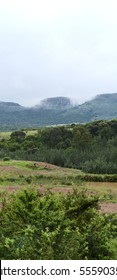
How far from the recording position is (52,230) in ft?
27.3

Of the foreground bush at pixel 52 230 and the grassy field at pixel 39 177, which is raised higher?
the foreground bush at pixel 52 230

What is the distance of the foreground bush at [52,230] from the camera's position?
22.4ft

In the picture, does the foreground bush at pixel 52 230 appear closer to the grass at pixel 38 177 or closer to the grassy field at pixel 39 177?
the grassy field at pixel 39 177

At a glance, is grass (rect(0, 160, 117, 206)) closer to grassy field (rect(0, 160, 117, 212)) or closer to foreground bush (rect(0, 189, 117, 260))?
grassy field (rect(0, 160, 117, 212))

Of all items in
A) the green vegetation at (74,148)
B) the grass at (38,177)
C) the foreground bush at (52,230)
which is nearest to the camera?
the foreground bush at (52,230)

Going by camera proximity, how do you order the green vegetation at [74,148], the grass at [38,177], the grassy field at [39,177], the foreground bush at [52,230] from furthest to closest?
the green vegetation at [74,148]
the grass at [38,177]
the grassy field at [39,177]
the foreground bush at [52,230]

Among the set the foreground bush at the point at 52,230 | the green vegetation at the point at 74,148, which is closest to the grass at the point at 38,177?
the green vegetation at the point at 74,148

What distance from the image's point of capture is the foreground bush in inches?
268

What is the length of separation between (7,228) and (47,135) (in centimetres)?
6963

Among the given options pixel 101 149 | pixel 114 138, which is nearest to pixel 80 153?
pixel 101 149

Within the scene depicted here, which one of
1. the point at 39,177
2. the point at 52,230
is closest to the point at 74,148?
the point at 39,177

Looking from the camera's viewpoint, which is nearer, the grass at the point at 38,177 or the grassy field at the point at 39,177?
the grassy field at the point at 39,177

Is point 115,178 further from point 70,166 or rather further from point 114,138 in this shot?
point 114,138
